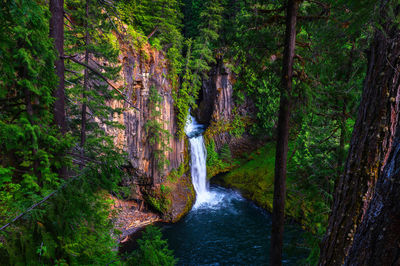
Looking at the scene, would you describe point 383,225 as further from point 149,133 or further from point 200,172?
point 200,172

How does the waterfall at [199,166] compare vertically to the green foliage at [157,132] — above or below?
below

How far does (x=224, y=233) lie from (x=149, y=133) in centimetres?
787

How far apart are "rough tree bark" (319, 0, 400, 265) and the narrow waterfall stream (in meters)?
5.81

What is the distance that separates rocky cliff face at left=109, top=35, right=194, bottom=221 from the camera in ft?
41.1

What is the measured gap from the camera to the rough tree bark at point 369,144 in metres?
2.56

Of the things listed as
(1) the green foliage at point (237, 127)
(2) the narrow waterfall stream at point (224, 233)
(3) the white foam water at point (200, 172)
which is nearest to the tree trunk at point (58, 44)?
(2) the narrow waterfall stream at point (224, 233)

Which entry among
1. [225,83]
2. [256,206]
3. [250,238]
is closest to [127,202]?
[250,238]

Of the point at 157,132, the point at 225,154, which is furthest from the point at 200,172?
the point at 157,132

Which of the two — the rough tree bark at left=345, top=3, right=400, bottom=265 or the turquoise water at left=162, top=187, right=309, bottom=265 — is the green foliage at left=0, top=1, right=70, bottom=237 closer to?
the rough tree bark at left=345, top=3, right=400, bottom=265

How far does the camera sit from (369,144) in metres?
2.73

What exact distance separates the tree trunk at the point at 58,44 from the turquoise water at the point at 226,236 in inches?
322

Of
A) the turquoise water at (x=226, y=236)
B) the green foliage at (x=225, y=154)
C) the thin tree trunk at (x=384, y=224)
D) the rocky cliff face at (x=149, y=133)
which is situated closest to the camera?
the thin tree trunk at (x=384, y=224)

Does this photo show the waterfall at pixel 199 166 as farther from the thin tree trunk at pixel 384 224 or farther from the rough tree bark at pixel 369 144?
the thin tree trunk at pixel 384 224

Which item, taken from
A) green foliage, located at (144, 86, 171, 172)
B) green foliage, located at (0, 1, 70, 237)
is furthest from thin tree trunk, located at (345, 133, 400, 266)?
green foliage, located at (144, 86, 171, 172)
